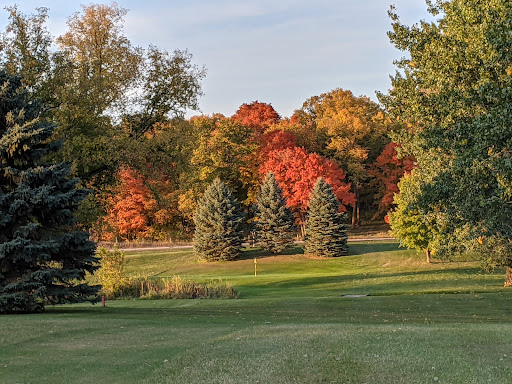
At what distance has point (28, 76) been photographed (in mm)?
21578

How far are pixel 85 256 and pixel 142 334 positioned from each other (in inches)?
269

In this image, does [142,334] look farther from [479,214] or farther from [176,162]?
[176,162]

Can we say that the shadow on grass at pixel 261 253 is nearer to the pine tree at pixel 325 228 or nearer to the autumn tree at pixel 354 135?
the pine tree at pixel 325 228

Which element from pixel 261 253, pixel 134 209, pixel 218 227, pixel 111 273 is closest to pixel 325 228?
pixel 261 253

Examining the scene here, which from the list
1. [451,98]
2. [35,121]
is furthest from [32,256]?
[451,98]

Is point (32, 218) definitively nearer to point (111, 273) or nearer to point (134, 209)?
point (111, 273)

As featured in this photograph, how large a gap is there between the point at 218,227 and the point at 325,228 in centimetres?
871

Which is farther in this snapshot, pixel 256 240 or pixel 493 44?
pixel 256 240

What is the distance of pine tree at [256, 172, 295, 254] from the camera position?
45.9 metres

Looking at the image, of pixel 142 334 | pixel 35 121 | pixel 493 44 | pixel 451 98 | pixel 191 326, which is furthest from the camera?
pixel 35 121

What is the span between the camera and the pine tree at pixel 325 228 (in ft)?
144

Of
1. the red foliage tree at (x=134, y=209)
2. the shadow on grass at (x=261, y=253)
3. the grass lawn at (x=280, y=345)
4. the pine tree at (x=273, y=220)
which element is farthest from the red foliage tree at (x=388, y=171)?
the grass lawn at (x=280, y=345)

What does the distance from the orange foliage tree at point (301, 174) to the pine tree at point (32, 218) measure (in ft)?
113

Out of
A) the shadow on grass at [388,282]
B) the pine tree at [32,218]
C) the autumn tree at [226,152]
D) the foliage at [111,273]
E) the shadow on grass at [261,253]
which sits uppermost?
the autumn tree at [226,152]
